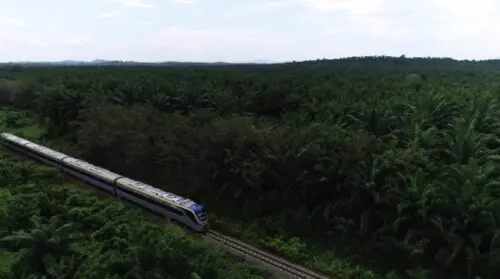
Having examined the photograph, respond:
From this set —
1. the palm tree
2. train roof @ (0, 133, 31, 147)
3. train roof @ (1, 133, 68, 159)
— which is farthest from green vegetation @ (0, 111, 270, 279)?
train roof @ (0, 133, 31, 147)

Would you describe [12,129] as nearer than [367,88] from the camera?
No

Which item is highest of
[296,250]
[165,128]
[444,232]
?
[165,128]

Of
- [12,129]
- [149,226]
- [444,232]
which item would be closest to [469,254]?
[444,232]

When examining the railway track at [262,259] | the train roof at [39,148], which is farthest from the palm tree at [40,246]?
the train roof at [39,148]

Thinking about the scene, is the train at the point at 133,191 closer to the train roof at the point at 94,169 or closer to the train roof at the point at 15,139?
the train roof at the point at 94,169

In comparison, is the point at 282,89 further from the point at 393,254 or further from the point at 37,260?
the point at 37,260

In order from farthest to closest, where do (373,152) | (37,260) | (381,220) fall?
1. (373,152)
2. (381,220)
3. (37,260)

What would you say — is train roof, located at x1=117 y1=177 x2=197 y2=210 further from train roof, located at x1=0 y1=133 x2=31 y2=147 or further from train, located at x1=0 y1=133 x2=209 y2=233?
train roof, located at x1=0 y1=133 x2=31 y2=147

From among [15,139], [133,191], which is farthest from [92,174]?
[15,139]
